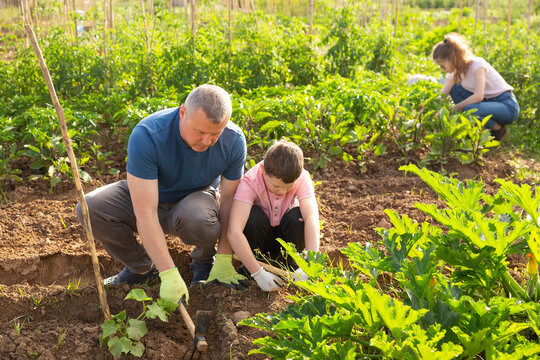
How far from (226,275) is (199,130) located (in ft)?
2.77

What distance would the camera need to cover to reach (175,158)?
3.02 meters

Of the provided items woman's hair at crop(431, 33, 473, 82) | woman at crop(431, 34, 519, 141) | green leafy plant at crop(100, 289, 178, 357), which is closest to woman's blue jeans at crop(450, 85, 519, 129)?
woman at crop(431, 34, 519, 141)

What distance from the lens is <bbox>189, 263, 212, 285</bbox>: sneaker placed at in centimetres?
325

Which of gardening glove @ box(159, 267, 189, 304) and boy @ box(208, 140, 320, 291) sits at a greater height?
boy @ box(208, 140, 320, 291)

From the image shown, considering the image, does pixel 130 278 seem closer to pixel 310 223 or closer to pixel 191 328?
pixel 191 328

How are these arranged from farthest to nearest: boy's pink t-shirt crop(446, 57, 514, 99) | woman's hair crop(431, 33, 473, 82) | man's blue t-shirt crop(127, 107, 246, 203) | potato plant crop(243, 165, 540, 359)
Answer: boy's pink t-shirt crop(446, 57, 514, 99) → woman's hair crop(431, 33, 473, 82) → man's blue t-shirt crop(127, 107, 246, 203) → potato plant crop(243, 165, 540, 359)

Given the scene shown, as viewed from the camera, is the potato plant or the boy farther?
the boy

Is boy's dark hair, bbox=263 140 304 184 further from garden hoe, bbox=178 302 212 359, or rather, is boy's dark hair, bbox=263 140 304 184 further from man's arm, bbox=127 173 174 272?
garden hoe, bbox=178 302 212 359

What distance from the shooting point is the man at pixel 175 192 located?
2.76 meters

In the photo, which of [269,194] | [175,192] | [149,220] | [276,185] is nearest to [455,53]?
[269,194]

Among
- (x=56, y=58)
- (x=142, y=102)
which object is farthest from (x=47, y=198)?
(x=56, y=58)

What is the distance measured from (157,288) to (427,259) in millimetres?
1501

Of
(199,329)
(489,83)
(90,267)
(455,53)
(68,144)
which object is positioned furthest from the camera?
(489,83)

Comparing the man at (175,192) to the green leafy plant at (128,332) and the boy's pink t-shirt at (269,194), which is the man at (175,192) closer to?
the boy's pink t-shirt at (269,194)
